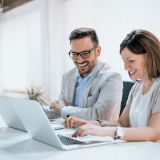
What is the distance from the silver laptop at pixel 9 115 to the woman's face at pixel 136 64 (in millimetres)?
637

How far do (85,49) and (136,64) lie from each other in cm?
67

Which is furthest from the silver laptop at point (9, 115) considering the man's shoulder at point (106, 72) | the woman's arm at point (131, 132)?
the man's shoulder at point (106, 72)

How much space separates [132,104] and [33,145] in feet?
2.18

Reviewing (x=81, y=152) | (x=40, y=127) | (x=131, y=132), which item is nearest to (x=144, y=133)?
(x=131, y=132)

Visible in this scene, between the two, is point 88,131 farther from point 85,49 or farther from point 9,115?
point 85,49

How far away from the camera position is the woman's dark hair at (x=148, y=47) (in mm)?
1643

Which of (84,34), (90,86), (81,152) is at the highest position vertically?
(84,34)

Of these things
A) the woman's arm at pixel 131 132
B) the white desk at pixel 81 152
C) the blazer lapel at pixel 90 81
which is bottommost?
the white desk at pixel 81 152

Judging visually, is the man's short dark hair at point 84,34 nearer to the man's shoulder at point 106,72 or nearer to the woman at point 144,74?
the man's shoulder at point 106,72

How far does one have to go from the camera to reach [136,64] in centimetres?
170

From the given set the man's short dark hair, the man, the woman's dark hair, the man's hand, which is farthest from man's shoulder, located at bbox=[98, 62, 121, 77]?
the woman's dark hair

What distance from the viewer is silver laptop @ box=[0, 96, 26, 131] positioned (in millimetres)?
1684

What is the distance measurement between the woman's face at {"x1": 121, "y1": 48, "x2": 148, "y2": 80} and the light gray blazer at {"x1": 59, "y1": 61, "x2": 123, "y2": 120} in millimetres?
485

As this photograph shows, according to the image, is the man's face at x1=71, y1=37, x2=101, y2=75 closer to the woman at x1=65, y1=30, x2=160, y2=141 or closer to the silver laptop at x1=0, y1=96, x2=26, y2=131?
the woman at x1=65, y1=30, x2=160, y2=141
